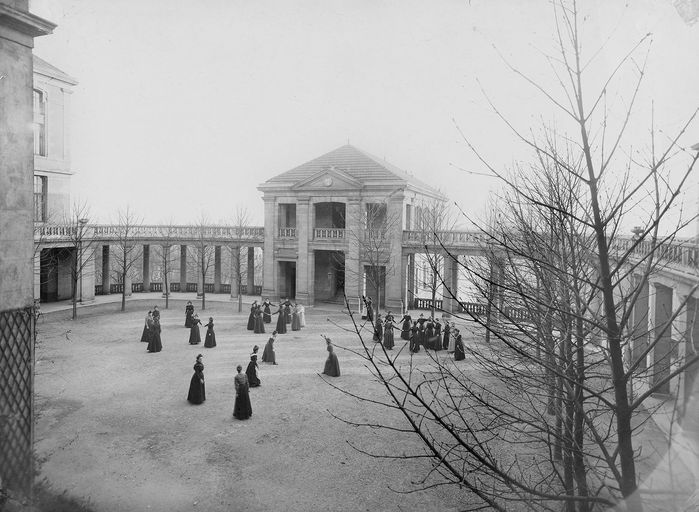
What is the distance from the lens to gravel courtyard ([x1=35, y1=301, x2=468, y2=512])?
8476 mm

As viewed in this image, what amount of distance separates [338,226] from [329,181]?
4.42 m

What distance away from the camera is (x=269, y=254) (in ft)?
103

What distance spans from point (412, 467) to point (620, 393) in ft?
23.7

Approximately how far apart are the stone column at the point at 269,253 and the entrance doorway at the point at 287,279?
556 mm

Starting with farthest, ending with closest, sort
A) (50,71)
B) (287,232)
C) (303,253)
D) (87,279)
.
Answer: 1. (287,232)
2. (303,253)
3. (87,279)
4. (50,71)

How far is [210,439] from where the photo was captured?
10828mm

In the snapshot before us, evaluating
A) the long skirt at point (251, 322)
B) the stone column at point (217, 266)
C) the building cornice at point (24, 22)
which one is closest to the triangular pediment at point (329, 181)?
the stone column at point (217, 266)

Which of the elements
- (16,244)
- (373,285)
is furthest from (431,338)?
(16,244)

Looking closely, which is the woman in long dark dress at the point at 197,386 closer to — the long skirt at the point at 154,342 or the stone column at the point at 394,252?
the long skirt at the point at 154,342

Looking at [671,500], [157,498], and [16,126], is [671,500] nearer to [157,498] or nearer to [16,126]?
[157,498]

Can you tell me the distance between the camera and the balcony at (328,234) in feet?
97.2

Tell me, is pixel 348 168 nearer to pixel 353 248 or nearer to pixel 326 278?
pixel 353 248

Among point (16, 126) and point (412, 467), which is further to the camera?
point (412, 467)

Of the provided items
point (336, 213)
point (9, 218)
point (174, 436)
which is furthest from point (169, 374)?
point (336, 213)
